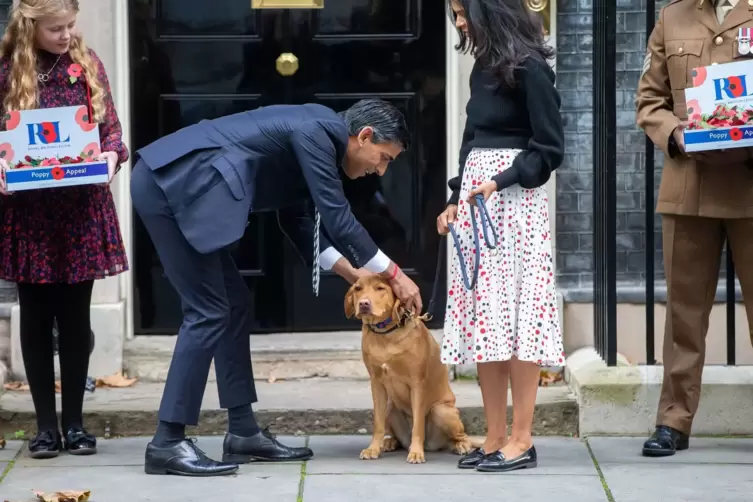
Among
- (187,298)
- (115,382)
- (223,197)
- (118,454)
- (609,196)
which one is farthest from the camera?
(115,382)

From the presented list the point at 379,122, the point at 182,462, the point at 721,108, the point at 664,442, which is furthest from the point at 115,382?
the point at 721,108

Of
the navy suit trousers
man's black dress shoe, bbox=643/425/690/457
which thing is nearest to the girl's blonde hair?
the navy suit trousers

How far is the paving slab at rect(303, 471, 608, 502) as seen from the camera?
15.0ft

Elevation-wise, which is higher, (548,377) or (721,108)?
(721,108)

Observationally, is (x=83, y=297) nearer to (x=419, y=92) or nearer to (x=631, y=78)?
(x=419, y=92)

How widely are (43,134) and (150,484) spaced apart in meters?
1.37

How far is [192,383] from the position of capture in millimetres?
4797

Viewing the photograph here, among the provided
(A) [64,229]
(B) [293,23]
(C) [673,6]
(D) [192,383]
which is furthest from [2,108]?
(C) [673,6]

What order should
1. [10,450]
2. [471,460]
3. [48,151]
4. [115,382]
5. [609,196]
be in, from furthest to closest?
[115,382] → [609,196] → [10,450] → [471,460] → [48,151]

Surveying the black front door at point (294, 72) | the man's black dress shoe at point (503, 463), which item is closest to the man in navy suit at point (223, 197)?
the man's black dress shoe at point (503, 463)

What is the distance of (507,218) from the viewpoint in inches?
193

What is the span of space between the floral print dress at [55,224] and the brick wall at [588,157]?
232 centimetres

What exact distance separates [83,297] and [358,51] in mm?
1959

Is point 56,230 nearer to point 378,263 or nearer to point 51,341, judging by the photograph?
point 51,341
